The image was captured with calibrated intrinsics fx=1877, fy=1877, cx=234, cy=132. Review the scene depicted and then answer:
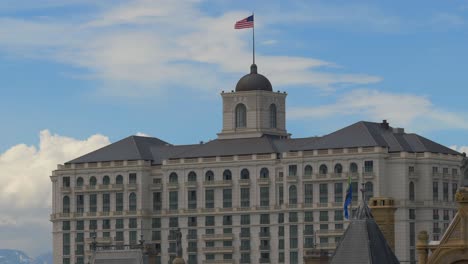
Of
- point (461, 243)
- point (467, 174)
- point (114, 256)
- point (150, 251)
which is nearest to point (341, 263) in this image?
point (461, 243)

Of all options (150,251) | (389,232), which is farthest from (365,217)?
(150,251)

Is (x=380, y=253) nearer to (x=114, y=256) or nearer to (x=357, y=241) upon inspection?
(x=357, y=241)

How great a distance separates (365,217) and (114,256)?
5831 cm

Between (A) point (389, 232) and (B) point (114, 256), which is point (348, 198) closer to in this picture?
(B) point (114, 256)

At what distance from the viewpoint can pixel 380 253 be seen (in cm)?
10512

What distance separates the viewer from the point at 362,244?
344ft

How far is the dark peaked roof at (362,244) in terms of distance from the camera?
343ft

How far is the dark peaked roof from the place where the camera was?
104500 mm

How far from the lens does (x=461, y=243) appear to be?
98.8 meters

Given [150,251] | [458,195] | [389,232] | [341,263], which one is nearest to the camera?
[458,195]

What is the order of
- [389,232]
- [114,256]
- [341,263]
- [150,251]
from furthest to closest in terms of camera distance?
1. [150,251]
2. [114,256]
3. [389,232]
4. [341,263]

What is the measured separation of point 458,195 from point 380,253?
10.7 metres

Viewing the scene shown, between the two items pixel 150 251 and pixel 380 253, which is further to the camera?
pixel 150 251

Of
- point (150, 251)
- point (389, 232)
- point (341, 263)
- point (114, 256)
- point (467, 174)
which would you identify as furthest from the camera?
point (150, 251)
